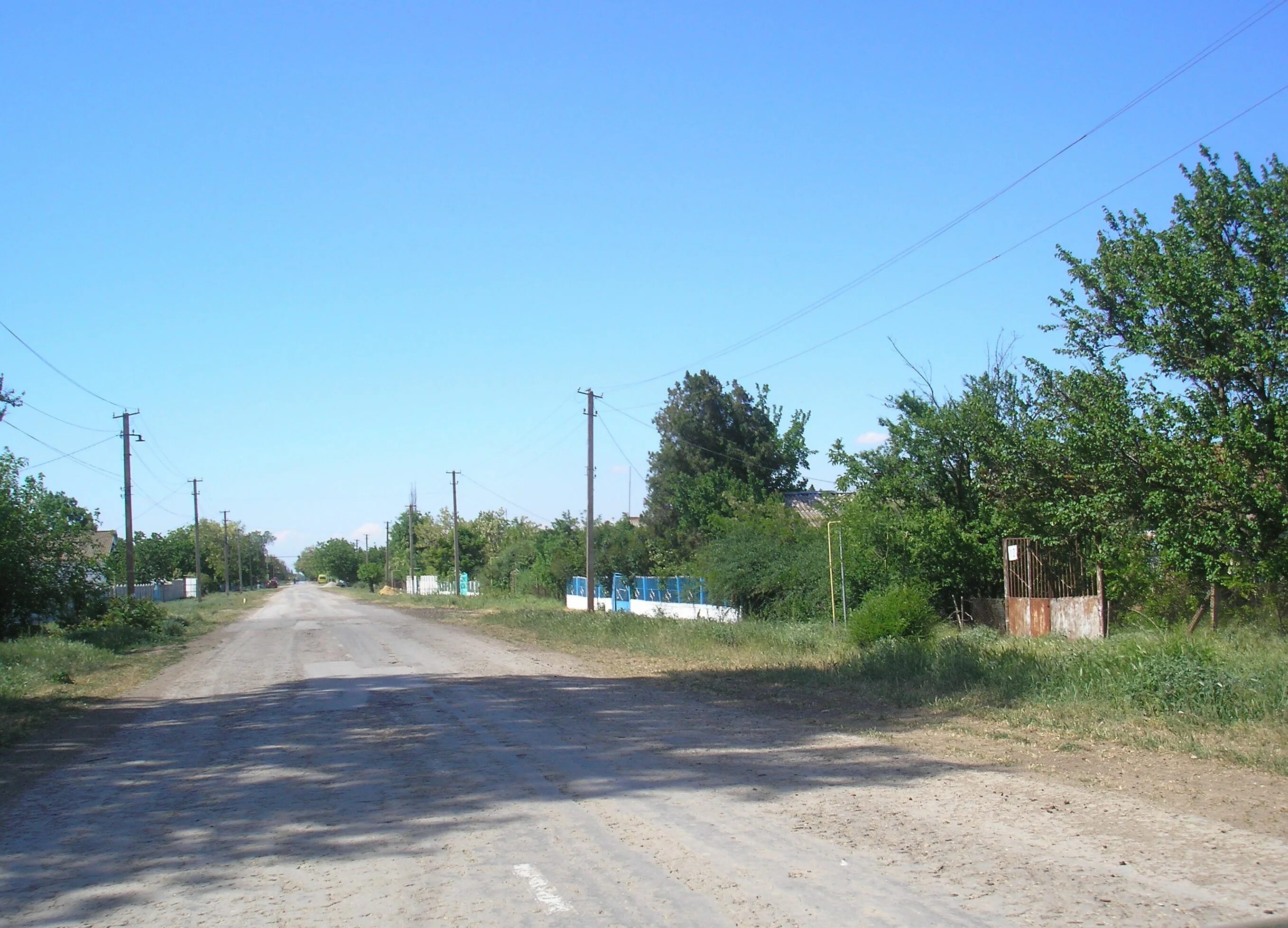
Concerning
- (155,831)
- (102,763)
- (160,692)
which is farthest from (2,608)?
(155,831)

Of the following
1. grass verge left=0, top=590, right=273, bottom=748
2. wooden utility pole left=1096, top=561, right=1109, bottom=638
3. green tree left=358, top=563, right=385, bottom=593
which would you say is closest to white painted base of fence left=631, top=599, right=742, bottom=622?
wooden utility pole left=1096, top=561, right=1109, bottom=638

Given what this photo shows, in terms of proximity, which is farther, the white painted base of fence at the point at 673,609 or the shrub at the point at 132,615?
the shrub at the point at 132,615

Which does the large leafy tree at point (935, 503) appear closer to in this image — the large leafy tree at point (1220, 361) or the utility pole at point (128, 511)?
the large leafy tree at point (1220, 361)

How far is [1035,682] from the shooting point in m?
12.7

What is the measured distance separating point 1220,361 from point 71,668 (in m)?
22.9

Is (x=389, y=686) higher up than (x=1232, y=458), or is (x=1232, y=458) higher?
(x=1232, y=458)

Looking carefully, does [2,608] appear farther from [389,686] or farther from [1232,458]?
[1232,458]

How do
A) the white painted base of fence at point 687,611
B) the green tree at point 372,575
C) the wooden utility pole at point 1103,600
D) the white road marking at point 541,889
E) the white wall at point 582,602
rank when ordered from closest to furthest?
the white road marking at point 541,889 → the wooden utility pole at point 1103,600 → the white painted base of fence at point 687,611 → the white wall at point 582,602 → the green tree at point 372,575

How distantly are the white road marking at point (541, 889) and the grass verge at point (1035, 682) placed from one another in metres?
5.87

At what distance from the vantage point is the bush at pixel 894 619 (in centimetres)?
1861

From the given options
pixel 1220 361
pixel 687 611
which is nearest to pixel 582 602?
pixel 687 611

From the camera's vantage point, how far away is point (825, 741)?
10.5 m

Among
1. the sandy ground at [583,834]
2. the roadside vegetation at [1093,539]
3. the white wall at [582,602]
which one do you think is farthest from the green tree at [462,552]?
the sandy ground at [583,834]

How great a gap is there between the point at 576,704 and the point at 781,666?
5061mm
